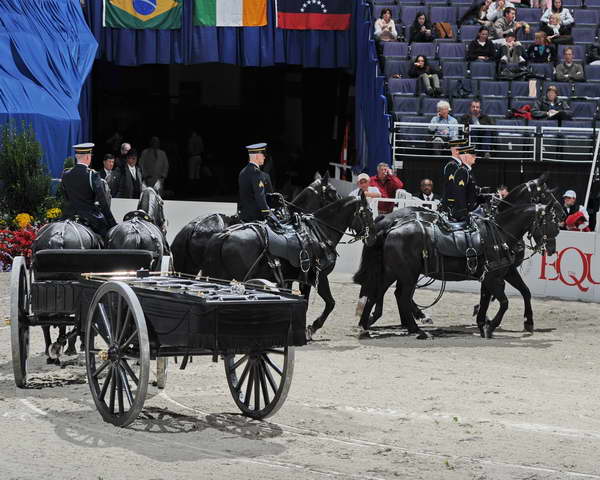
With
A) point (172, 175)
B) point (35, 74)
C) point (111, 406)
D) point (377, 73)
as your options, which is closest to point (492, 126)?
point (377, 73)

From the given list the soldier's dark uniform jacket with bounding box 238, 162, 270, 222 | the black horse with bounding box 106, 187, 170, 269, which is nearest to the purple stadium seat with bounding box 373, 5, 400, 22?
the soldier's dark uniform jacket with bounding box 238, 162, 270, 222

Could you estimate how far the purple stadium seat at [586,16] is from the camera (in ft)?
86.9


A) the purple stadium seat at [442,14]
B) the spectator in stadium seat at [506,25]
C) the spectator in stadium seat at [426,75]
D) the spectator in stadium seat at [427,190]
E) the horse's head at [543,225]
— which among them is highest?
the purple stadium seat at [442,14]

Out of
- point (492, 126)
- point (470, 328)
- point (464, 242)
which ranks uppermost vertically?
point (492, 126)

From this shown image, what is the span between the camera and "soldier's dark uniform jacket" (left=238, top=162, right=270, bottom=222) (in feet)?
51.2

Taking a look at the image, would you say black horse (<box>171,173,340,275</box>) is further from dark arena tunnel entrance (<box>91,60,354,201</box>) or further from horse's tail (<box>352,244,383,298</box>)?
dark arena tunnel entrance (<box>91,60,354,201</box>)

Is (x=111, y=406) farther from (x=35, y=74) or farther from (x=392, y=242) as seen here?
(x=35, y=74)

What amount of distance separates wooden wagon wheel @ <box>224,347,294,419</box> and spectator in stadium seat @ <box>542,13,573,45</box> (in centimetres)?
1625

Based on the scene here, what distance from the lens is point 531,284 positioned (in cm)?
2022

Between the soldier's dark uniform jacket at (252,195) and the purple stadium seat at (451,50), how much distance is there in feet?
34.8

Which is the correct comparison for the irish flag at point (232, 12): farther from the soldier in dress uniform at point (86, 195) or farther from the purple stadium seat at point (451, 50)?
the soldier in dress uniform at point (86, 195)

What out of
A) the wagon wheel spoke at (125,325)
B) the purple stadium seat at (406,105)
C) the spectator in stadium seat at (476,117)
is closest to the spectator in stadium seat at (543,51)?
the spectator in stadium seat at (476,117)

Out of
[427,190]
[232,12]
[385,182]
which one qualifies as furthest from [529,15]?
[427,190]

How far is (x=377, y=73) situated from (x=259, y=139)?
8.73 meters
